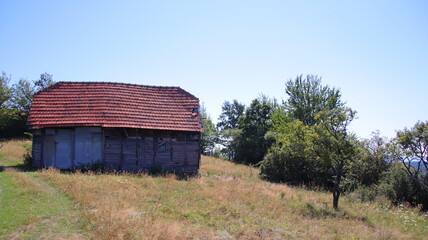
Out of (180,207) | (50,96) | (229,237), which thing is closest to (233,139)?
(50,96)

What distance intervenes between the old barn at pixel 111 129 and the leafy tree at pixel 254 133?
18337 millimetres

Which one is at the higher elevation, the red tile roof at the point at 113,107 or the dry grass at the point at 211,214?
the red tile roof at the point at 113,107

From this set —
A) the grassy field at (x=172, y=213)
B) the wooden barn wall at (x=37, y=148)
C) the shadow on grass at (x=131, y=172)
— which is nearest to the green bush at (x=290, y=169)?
the grassy field at (x=172, y=213)

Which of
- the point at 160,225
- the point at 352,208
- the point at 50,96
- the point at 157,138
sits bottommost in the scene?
the point at 352,208

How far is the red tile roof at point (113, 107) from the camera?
63.4 ft

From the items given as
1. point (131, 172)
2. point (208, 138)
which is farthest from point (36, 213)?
point (208, 138)

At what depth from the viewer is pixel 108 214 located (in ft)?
28.4

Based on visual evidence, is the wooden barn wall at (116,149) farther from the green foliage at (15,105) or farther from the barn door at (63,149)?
the green foliage at (15,105)

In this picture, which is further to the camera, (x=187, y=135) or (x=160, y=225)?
(x=187, y=135)

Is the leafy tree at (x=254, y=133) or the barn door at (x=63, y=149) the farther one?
the leafy tree at (x=254, y=133)

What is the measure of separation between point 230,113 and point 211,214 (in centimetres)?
5693

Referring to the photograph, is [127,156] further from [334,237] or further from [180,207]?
[334,237]

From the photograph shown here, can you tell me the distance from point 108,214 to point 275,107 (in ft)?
137

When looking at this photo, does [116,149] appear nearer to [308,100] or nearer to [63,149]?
[63,149]
